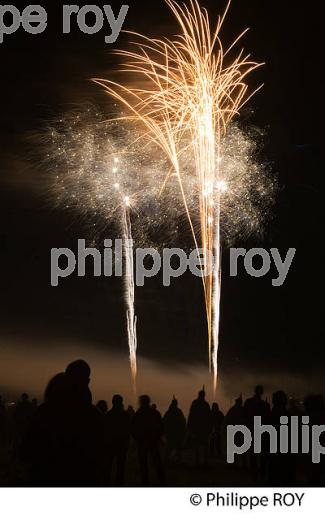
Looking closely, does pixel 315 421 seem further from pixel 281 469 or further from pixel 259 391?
pixel 259 391

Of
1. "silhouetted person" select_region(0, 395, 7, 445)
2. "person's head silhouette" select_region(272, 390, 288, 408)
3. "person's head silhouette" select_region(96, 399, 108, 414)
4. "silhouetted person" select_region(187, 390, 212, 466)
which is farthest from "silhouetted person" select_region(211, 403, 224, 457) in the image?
"person's head silhouette" select_region(272, 390, 288, 408)

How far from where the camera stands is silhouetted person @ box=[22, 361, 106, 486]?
12.5 ft

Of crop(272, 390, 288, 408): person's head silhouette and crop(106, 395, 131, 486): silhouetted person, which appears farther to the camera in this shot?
crop(106, 395, 131, 486): silhouetted person

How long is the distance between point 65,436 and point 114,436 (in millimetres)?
2915

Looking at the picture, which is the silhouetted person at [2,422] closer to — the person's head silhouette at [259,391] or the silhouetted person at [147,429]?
the silhouetted person at [147,429]

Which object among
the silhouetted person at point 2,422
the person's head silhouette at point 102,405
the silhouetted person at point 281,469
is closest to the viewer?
the silhouetted person at point 281,469

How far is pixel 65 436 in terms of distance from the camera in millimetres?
3807

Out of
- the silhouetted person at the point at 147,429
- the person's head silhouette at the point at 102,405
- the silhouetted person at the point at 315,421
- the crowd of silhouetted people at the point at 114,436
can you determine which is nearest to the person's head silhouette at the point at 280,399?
the crowd of silhouetted people at the point at 114,436

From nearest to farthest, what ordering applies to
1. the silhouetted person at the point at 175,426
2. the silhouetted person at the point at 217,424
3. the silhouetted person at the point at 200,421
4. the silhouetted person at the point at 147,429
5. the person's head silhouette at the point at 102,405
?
the silhouetted person at the point at 147,429
the person's head silhouette at the point at 102,405
the silhouetted person at the point at 200,421
the silhouetted person at the point at 175,426
the silhouetted person at the point at 217,424

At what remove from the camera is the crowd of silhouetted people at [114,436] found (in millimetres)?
3814

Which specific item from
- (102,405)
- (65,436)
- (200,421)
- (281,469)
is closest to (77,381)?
(65,436)

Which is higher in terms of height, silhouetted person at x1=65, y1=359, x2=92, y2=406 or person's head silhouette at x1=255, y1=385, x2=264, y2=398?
silhouetted person at x1=65, y1=359, x2=92, y2=406

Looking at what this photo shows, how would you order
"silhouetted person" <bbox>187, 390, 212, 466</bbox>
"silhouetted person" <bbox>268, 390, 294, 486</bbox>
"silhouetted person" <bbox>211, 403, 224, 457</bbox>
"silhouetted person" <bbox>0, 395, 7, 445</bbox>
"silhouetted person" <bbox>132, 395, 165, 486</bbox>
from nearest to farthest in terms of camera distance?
"silhouetted person" <bbox>268, 390, 294, 486</bbox> < "silhouetted person" <bbox>132, 395, 165, 486</bbox> < "silhouetted person" <bbox>187, 390, 212, 466</bbox> < "silhouetted person" <bbox>211, 403, 224, 457</bbox> < "silhouetted person" <bbox>0, 395, 7, 445</bbox>

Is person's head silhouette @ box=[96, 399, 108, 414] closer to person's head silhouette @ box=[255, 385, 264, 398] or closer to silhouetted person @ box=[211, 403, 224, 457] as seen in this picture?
person's head silhouette @ box=[255, 385, 264, 398]
